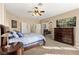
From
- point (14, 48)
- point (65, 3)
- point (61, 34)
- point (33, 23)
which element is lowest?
point (14, 48)

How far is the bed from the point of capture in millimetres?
2482

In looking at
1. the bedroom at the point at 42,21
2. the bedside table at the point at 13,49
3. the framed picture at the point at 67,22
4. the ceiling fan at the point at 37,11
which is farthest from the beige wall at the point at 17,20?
the framed picture at the point at 67,22

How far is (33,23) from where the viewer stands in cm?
268

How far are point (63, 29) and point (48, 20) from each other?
36 centimetres

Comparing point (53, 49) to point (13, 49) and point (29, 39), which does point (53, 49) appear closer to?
point (29, 39)

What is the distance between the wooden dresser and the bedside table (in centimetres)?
77

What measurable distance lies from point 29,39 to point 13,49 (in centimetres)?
38

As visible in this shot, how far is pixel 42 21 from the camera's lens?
2.68m

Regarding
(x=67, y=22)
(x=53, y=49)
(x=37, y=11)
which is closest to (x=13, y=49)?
(x=53, y=49)

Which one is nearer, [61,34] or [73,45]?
[73,45]

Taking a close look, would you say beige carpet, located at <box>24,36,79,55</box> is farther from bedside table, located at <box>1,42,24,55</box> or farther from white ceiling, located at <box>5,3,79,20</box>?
white ceiling, located at <box>5,3,79,20</box>

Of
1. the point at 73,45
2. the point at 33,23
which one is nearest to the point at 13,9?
the point at 33,23

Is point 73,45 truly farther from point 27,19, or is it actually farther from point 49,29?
point 27,19

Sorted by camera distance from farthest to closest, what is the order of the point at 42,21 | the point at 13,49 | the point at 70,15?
1. the point at 42,21
2. the point at 70,15
3. the point at 13,49
